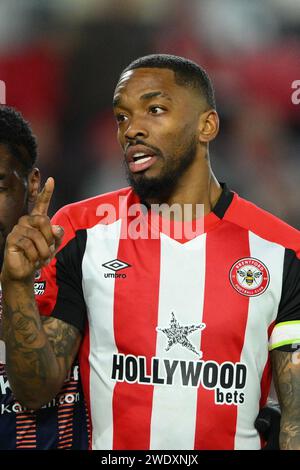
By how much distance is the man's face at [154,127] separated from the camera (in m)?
2.19

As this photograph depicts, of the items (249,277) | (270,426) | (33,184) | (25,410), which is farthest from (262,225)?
(25,410)

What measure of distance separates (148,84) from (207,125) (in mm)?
230

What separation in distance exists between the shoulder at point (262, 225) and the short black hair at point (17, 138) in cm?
62

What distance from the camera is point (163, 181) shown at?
2.22 meters

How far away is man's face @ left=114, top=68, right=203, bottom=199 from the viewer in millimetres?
2186

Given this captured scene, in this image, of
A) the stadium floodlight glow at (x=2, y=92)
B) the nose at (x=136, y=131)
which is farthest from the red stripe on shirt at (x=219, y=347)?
the stadium floodlight glow at (x=2, y=92)

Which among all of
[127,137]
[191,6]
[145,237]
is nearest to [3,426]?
[145,237]

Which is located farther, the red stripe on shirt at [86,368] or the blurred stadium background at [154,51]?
the blurred stadium background at [154,51]

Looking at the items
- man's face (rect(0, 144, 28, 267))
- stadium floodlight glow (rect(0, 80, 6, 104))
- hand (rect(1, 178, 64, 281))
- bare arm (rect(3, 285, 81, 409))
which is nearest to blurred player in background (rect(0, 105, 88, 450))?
man's face (rect(0, 144, 28, 267))

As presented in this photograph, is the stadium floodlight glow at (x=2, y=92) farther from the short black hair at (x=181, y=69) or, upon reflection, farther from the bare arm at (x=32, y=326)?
the bare arm at (x=32, y=326)

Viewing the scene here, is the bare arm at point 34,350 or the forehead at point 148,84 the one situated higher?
the forehead at point 148,84

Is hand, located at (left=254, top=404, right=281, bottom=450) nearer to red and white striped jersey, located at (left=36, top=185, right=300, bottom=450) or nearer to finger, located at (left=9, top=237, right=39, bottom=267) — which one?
red and white striped jersey, located at (left=36, top=185, right=300, bottom=450)

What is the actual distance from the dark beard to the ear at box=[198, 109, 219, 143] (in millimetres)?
43

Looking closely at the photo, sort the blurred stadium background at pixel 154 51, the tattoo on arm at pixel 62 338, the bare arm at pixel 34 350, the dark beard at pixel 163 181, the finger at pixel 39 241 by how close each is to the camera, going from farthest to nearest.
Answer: the blurred stadium background at pixel 154 51, the dark beard at pixel 163 181, the tattoo on arm at pixel 62 338, the bare arm at pixel 34 350, the finger at pixel 39 241
